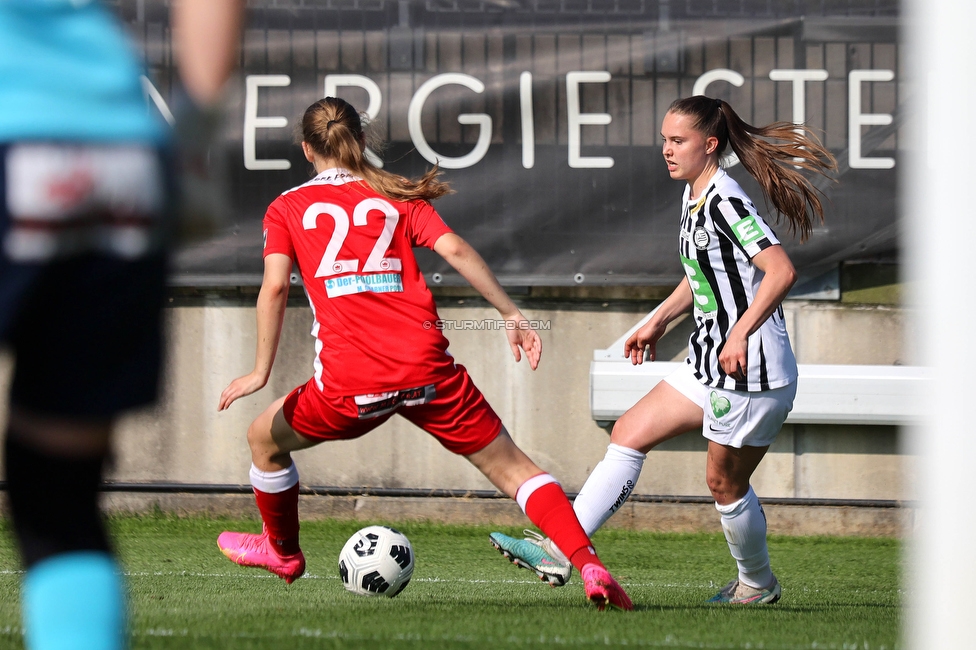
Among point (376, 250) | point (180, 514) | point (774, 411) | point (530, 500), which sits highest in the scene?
point (376, 250)

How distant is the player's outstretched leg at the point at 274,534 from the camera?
3.89m

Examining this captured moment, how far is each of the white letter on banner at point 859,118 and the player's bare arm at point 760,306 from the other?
9.64 ft

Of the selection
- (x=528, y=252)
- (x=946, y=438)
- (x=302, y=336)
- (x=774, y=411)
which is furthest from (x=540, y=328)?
(x=946, y=438)

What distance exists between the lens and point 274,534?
3.96 meters

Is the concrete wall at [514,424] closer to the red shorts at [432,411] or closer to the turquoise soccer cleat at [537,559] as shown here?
the turquoise soccer cleat at [537,559]

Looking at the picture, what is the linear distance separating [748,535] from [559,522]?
31.5 inches

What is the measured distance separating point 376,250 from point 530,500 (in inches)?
35.5

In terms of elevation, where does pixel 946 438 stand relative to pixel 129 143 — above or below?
below

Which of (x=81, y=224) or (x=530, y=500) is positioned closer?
(x=81, y=224)

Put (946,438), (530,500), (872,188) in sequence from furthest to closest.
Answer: (872,188) → (530,500) → (946,438)

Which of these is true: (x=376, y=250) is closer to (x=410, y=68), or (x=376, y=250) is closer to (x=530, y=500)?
(x=530, y=500)

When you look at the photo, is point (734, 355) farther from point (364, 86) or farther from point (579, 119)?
point (364, 86)

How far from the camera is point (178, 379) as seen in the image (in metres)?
6.64

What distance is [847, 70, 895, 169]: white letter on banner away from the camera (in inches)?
247
